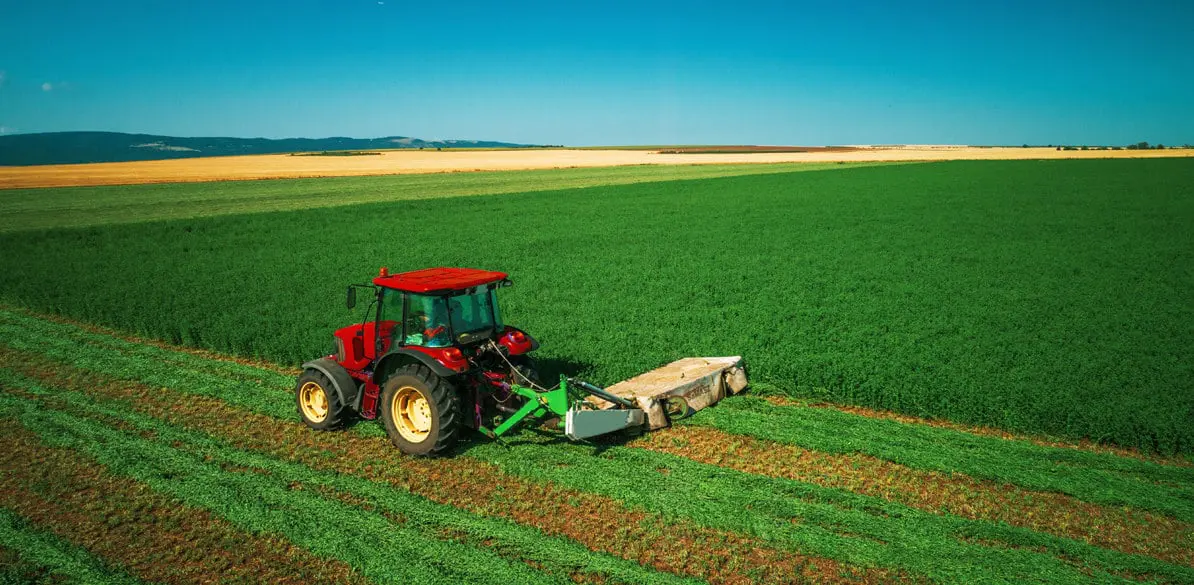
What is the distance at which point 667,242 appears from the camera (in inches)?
902

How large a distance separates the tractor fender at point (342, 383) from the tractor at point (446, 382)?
0.01m

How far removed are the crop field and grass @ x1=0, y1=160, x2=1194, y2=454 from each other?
0.09 metres

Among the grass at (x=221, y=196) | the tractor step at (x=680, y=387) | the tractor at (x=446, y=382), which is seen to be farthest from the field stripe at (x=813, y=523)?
the grass at (x=221, y=196)

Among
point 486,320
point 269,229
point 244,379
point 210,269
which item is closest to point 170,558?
point 486,320

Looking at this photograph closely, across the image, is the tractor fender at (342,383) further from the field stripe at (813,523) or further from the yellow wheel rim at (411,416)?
the yellow wheel rim at (411,416)

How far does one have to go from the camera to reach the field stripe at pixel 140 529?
16.8 ft

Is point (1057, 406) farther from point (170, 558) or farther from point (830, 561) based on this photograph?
→ point (170, 558)

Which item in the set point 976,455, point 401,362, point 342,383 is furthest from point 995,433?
point 342,383

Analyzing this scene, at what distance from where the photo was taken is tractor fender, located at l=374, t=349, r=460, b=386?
668 cm

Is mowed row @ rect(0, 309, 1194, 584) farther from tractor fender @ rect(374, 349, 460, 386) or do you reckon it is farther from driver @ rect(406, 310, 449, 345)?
driver @ rect(406, 310, 449, 345)

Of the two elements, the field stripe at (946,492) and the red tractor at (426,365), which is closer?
the field stripe at (946,492)

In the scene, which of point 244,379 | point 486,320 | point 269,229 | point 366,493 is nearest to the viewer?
point 366,493

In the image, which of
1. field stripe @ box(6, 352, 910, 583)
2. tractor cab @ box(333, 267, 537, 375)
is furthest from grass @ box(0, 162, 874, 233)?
tractor cab @ box(333, 267, 537, 375)

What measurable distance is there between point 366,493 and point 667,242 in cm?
1763
